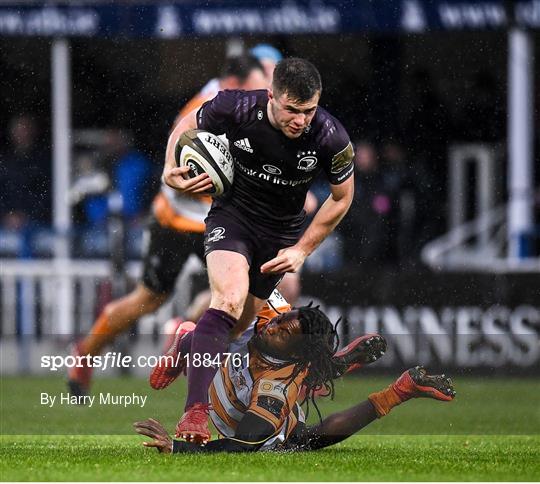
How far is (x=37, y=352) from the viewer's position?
1042 centimetres

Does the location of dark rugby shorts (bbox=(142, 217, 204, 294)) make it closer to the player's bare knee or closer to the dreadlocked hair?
the dreadlocked hair

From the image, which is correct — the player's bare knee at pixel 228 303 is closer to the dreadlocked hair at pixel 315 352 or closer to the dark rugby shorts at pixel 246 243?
the dark rugby shorts at pixel 246 243

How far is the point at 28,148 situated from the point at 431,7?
417 cm

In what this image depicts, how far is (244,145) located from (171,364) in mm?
1203

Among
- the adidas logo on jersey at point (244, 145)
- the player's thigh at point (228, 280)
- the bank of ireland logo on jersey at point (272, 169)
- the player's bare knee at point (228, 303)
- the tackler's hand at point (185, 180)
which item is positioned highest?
the adidas logo on jersey at point (244, 145)

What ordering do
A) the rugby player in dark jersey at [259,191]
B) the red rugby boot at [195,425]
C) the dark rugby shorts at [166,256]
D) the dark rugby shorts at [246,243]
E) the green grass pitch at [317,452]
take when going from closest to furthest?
1. the green grass pitch at [317,452]
2. the red rugby boot at [195,425]
3. the rugby player in dark jersey at [259,191]
4. the dark rugby shorts at [246,243]
5. the dark rugby shorts at [166,256]

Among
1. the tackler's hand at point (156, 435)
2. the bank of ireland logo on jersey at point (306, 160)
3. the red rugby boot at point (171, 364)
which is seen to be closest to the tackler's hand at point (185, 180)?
the bank of ireland logo on jersey at point (306, 160)

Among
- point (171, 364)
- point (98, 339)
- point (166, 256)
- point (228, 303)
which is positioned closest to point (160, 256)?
point (166, 256)

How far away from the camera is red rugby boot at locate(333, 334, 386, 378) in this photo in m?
7.44

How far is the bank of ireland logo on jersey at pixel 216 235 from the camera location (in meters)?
7.12

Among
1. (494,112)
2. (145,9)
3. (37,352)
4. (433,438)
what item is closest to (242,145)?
(433,438)

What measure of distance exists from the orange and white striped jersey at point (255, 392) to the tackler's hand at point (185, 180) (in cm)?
84

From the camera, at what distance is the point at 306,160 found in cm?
705

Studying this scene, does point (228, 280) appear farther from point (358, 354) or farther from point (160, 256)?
point (160, 256)
